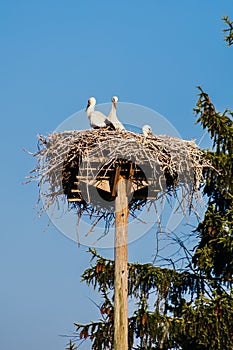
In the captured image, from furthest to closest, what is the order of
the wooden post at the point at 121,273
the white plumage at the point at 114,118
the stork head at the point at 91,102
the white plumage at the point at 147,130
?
1. the stork head at the point at 91,102
2. the white plumage at the point at 114,118
3. the white plumage at the point at 147,130
4. the wooden post at the point at 121,273

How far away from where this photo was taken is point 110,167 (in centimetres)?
927

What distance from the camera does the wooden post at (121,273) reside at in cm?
880

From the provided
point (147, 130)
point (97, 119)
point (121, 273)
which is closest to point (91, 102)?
point (97, 119)

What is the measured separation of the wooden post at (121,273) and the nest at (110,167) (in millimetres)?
188

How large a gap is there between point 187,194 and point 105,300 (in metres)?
2.24

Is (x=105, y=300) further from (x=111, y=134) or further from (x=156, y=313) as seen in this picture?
(x=111, y=134)

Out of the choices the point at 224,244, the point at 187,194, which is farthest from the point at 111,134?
the point at 224,244

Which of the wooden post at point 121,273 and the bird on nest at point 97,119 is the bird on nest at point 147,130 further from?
the wooden post at point 121,273

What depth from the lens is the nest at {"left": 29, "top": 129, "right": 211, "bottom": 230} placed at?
9.16m

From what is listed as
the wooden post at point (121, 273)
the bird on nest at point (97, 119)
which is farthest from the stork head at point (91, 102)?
the wooden post at point (121, 273)

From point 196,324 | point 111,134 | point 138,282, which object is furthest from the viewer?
point 138,282

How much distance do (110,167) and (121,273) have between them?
1200 mm

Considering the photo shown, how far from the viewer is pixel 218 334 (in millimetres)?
10594

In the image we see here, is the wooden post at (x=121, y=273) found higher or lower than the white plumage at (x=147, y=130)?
lower
